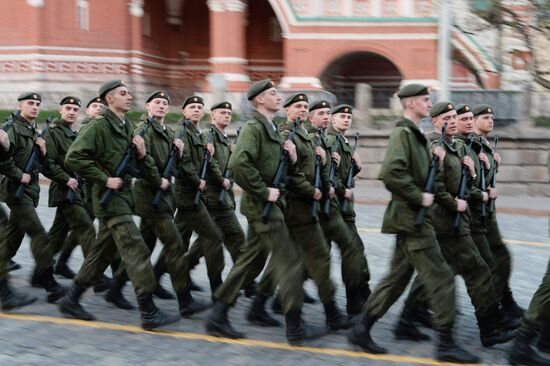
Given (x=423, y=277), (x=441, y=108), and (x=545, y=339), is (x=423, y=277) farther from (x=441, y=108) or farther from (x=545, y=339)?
(x=441, y=108)

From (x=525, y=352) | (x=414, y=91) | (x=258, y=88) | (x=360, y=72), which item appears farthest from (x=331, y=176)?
(x=360, y=72)

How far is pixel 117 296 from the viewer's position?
792cm

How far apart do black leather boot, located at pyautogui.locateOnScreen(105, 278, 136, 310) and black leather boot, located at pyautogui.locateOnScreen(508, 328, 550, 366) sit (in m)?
3.58

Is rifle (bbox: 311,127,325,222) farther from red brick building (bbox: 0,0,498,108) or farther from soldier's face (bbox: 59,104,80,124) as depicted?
red brick building (bbox: 0,0,498,108)

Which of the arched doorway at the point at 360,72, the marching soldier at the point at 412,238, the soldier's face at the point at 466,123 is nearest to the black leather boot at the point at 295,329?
the marching soldier at the point at 412,238

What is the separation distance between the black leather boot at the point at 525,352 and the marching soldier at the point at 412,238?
0.28 metres

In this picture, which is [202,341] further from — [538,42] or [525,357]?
[538,42]

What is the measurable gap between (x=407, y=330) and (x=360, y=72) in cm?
2453

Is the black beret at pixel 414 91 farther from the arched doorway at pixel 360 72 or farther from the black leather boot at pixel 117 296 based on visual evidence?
the arched doorway at pixel 360 72

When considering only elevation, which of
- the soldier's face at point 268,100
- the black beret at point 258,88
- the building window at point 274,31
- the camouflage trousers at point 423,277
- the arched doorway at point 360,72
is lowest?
the camouflage trousers at point 423,277

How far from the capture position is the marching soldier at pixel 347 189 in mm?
7754

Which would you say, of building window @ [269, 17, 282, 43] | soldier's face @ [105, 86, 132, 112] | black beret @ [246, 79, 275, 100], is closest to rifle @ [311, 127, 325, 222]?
black beret @ [246, 79, 275, 100]

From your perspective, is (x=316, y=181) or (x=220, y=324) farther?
(x=316, y=181)

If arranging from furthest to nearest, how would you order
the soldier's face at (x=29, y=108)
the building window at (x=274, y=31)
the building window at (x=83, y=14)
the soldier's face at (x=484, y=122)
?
the building window at (x=274, y=31) → the building window at (x=83, y=14) → the soldier's face at (x=29, y=108) → the soldier's face at (x=484, y=122)
